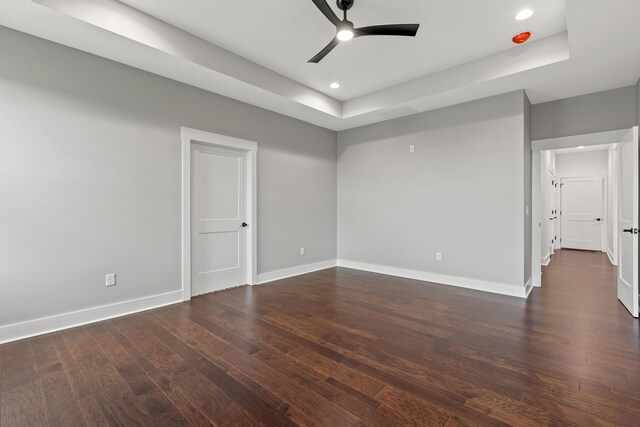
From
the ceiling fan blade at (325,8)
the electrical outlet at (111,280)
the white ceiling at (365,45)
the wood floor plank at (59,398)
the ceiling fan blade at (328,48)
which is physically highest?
the white ceiling at (365,45)

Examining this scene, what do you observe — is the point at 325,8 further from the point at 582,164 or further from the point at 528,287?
the point at 582,164

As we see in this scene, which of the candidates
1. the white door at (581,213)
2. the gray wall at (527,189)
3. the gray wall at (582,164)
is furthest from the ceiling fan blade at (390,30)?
the white door at (581,213)

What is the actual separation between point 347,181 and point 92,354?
4.62 metres

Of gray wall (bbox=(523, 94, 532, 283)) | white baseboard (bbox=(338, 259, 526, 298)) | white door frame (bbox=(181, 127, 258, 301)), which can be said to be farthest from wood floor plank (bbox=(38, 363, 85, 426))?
gray wall (bbox=(523, 94, 532, 283))

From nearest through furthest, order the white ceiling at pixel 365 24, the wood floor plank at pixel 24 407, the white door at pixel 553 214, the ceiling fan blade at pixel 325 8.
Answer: the wood floor plank at pixel 24 407, the ceiling fan blade at pixel 325 8, the white ceiling at pixel 365 24, the white door at pixel 553 214

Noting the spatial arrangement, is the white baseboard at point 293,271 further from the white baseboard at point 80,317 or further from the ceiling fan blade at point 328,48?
the ceiling fan blade at point 328,48

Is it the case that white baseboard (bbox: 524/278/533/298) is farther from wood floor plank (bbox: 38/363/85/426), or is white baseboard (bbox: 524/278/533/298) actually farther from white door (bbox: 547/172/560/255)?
wood floor plank (bbox: 38/363/85/426)

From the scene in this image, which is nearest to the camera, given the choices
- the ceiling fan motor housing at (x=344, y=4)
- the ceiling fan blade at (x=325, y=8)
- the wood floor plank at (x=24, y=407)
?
the wood floor plank at (x=24, y=407)

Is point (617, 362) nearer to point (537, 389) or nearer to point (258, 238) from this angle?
point (537, 389)

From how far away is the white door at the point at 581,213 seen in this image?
809 cm

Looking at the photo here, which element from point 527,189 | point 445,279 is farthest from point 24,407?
point 527,189

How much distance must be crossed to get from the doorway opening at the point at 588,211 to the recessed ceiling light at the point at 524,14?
1.80 metres

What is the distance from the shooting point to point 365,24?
3049mm

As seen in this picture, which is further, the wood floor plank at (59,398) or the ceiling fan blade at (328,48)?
the ceiling fan blade at (328,48)
